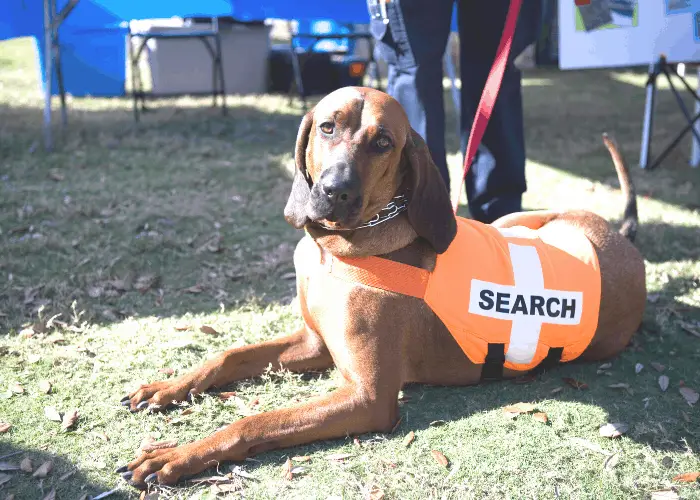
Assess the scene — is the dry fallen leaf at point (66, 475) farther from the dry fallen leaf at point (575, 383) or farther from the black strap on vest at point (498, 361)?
the dry fallen leaf at point (575, 383)

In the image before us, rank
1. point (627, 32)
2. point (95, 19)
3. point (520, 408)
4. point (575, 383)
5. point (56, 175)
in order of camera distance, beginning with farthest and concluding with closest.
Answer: point (95, 19) → point (627, 32) → point (56, 175) → point (575, 383) → point (520, 408)

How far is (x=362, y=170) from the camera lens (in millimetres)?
2500

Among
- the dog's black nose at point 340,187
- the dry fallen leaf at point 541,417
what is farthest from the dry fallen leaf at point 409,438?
the dog's black nose at point 340,187

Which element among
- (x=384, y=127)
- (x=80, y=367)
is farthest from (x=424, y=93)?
(x=80, y=367)

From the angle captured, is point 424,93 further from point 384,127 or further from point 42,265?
point 42,265

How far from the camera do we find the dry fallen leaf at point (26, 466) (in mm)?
2476

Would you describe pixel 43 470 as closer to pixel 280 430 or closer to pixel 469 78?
pixel 280 430

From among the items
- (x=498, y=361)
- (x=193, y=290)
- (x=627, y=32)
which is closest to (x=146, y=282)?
(x=193, y=290)

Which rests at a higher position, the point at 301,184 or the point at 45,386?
the point at 301,184

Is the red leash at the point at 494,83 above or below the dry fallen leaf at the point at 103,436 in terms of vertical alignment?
above

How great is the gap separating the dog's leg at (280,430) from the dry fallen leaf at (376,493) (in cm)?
28

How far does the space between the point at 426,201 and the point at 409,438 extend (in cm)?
98

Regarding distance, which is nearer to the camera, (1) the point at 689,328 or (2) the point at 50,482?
(2) the point at 50,482

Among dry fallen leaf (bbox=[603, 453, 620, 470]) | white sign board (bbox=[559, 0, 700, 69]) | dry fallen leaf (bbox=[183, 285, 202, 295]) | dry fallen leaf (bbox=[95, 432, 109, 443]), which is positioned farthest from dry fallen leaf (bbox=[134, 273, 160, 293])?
white sign board (bbox=[559, 0, 700, 69])
